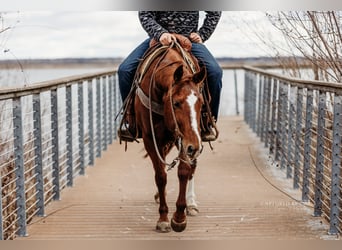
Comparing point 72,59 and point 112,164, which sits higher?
point 72,59

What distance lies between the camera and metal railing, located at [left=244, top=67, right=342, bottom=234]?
143 inches

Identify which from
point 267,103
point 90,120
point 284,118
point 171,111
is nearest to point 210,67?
point 171,111

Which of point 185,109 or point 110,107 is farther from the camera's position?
point 110,107

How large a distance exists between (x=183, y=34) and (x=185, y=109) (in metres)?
0.66

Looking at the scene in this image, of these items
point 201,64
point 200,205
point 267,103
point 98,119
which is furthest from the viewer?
point 267,103

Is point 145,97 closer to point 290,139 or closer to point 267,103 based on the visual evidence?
point 290,139

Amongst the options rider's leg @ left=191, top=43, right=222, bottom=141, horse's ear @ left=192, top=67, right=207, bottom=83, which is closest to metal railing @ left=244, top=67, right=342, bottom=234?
rider's leg @ left=191, top=43, right=222, bottom=141

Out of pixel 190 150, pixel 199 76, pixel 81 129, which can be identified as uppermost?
pixel 199 76

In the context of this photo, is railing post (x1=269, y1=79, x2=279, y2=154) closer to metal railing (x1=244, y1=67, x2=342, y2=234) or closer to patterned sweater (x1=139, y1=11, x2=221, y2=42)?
metal railing (x1=244, y1=67, x2=342, y2=234)

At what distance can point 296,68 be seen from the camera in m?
4.57

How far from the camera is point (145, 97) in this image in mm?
3641

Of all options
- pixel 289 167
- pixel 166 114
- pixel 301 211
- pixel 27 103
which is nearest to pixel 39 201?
pixel 27 103

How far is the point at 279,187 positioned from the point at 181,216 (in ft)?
3.12

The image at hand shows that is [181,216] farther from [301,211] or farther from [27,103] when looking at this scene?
[27,103]
